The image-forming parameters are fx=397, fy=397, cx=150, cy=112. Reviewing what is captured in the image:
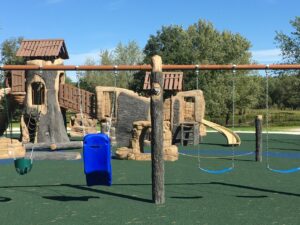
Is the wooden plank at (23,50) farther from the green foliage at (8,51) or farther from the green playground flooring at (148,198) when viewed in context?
the green foliage at (8,51)

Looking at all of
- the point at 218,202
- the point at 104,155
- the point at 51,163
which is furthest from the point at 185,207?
the point at 51,163

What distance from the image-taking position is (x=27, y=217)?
6562mm

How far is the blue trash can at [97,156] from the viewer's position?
706cm

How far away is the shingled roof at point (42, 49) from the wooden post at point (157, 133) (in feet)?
42.7

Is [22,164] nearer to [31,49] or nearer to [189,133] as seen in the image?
[31,49]

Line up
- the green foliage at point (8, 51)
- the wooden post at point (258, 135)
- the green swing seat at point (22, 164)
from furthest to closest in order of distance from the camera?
the green foliage at point (8, 51), the wooden post at point (258, 135), the green swing seat at point (22, 164)

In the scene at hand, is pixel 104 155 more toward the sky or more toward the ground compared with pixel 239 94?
more toward the ground

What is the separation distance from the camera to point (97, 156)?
712cm

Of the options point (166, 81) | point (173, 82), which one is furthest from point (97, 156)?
point (166, 81)

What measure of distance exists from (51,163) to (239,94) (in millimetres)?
35264

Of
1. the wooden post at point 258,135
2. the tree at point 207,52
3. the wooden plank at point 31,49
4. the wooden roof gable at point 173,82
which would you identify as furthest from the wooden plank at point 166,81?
the tree at point 207,52

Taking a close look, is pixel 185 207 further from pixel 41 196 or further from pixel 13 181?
pixel 13 181

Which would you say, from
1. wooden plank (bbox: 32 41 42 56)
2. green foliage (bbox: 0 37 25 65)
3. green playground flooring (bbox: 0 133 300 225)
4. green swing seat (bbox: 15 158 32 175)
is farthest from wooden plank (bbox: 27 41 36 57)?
green foliage (bbox: 0 37 25 65)

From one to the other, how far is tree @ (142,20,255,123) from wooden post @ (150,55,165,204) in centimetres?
3405
